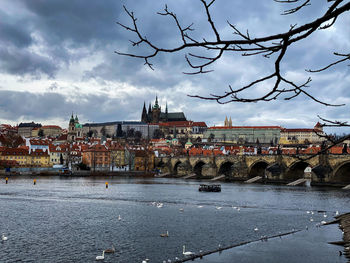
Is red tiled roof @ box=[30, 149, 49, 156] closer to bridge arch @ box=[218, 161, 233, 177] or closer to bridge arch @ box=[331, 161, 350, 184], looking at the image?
bridge arch @ box=[218, 161, 233, 177]

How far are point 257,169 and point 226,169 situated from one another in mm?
8716

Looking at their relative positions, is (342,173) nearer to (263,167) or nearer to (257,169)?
(263,167)

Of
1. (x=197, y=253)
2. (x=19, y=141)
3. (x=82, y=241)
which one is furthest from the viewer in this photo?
(x=19, y=141)

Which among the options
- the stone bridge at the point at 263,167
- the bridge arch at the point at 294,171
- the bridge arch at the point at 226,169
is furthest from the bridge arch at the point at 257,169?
the bridge arch at the point at 294,171

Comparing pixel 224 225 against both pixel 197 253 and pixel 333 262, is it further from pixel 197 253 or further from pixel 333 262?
pixel 333 262

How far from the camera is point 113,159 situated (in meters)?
93.0

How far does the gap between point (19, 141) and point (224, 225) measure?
121m

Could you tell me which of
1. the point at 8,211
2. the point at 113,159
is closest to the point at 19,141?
the point at 113,159

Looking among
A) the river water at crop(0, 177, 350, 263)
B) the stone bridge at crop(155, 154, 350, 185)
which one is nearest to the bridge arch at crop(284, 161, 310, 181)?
the stone bridge at crop(155, 154, 350, 185)

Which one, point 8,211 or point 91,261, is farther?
point 8,211

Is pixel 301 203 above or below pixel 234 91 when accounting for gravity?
below

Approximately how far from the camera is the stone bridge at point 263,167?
184ft

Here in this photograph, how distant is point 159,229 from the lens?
20906 millimetres

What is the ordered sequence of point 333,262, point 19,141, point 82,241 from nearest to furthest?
point 333,262, point 82,241, point 19,141
